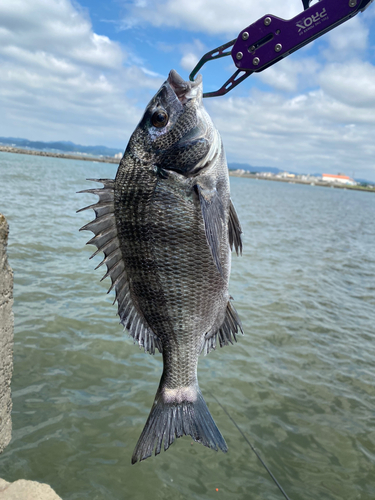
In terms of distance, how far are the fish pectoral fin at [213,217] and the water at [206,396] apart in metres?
4.06

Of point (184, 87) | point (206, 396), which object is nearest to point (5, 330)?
point (184, 87)

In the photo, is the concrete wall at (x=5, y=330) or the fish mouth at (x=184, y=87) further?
the concrete wall at (x=5, y=330)

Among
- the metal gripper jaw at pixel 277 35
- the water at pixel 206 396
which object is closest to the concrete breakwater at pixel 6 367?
the water at pixel 206 396

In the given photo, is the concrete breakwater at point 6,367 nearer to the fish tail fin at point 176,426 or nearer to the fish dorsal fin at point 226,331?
the fish tail fin at point 176,426

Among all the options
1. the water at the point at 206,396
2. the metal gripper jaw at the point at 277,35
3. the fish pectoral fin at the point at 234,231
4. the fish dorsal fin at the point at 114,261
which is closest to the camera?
the metal gripper jaw at the point at 277,35

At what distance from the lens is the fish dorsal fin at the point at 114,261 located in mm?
2145

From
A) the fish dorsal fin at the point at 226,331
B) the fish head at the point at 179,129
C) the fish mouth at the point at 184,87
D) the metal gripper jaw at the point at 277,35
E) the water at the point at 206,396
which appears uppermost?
the metal gripper jaw at the point at 277,35

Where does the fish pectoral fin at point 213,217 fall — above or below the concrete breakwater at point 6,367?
above

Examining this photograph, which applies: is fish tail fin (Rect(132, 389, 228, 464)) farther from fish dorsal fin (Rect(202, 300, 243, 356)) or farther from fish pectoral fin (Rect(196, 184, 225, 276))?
fish pectoral fin (Rect(196, 184, 225, 276))

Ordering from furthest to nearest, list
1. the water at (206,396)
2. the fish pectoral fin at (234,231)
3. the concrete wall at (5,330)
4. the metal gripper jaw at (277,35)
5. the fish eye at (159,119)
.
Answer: the water at (206,396), the concrete wall at (5,330), the fish pectoral fin at (234,231), the fish eye at (159,119), the metal gripper jaw at (277,35)

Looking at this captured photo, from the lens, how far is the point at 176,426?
232cm

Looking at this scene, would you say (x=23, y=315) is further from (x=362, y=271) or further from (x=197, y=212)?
(x=362, y=271)

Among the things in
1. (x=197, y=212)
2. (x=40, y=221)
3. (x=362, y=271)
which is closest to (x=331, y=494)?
(x=197, y=212)

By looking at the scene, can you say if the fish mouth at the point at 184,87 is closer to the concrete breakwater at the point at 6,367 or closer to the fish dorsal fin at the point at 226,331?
the fish dorsal fin at the point at 226,331
